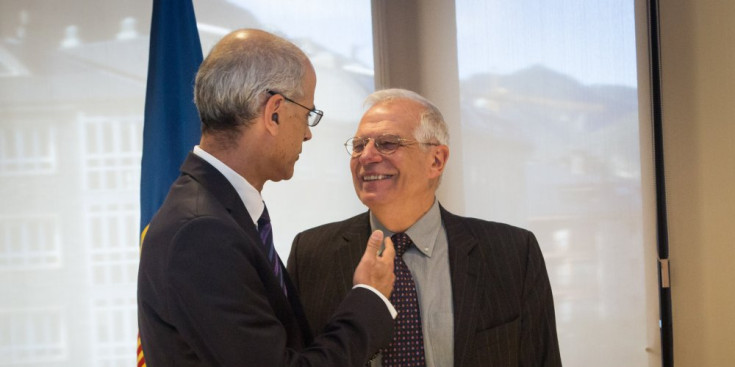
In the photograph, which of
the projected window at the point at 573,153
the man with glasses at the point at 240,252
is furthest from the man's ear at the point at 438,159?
the projected window at the point at 573,153

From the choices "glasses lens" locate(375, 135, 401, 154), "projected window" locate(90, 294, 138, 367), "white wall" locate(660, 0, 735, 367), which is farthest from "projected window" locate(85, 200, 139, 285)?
"white wall" locate(660, 0, 735, 367)

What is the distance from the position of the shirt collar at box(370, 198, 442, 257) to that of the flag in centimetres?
103

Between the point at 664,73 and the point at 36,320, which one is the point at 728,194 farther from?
the point at 36,320

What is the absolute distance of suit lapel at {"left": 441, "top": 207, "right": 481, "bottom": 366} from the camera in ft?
6.11

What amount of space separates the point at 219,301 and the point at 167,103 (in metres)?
1.75

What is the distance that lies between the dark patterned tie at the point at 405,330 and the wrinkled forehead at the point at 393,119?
0.45 meters

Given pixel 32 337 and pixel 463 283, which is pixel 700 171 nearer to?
pixel 463 283

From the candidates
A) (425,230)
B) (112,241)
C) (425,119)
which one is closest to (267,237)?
(425,230)

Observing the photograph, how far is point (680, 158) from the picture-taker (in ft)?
9.80

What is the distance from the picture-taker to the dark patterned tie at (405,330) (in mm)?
1850

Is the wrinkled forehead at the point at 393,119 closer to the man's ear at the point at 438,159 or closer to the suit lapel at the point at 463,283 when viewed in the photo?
the man's ear at the point at 438,159

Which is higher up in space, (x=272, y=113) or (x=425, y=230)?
(x=272, y=113)

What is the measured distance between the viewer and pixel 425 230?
206cm

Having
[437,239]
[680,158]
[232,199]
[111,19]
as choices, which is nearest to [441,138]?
[437,239]
